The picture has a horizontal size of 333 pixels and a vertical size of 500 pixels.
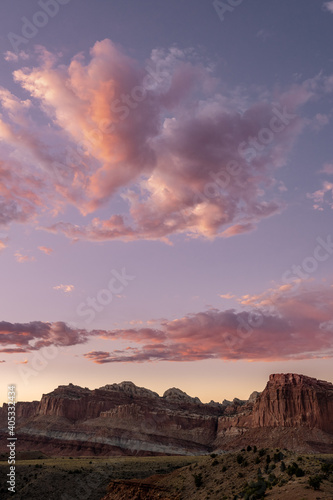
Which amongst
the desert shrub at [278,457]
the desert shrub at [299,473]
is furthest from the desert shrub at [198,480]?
the desert shrub at [299,473]

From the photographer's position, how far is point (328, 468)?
40312 millimetres

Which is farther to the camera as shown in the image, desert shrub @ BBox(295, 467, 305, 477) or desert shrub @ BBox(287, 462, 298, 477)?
desert shrub @ BBox(287, 462, 298, 477)

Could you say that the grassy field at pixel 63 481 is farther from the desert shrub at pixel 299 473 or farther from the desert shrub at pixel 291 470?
the desert shrub at pixel 299 473

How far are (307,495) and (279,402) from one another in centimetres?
16689

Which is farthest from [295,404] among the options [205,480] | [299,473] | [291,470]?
[299,473]

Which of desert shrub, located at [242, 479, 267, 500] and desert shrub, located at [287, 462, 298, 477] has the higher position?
desert shrub, located at [287, 462, 298, 477]

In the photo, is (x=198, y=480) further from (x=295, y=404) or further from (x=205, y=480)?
(x=295, y=404)

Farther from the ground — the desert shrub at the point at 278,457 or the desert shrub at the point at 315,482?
the desert shrub at the point at 315,482

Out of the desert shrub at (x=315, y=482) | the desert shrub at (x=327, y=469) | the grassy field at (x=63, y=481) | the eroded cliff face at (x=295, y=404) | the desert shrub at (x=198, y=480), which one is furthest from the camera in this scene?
the eroded cliff face at (x=295, y=404)

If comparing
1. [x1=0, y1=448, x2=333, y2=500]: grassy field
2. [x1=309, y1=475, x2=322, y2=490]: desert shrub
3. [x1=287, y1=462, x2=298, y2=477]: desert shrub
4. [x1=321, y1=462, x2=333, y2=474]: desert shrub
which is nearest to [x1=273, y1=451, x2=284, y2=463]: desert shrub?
[x1=0, y1=448, x2=333, y2=500]: grassy field

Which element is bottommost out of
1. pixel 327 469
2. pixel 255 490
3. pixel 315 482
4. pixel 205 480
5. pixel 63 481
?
pixel 63 481

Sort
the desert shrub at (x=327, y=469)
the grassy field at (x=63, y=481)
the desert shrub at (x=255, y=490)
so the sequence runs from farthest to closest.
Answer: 1. the grassy field at (x=63, y=481)
2. the desert shrub at (x=327, y=469)
3. the desert shrub at (x=255, y=490)

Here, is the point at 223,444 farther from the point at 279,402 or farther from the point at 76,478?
the point at 76,478

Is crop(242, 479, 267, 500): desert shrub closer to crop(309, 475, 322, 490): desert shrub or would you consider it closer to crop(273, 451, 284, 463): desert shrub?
crop(309, 475, 322, 490): desert shrub
